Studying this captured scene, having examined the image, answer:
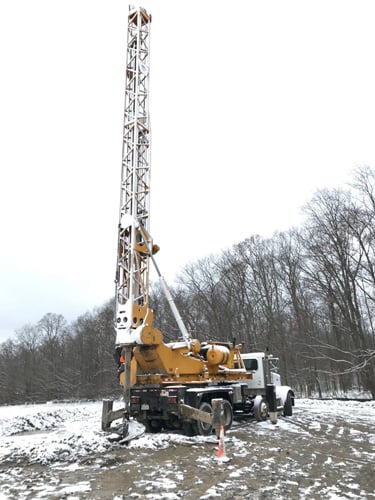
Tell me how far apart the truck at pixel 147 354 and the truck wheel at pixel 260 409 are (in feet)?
0.11

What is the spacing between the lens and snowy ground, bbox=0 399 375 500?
5.62 m

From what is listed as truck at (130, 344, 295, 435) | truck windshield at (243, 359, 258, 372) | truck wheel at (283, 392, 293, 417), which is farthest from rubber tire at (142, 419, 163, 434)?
truck wheel at (283, 392, 293, 417)

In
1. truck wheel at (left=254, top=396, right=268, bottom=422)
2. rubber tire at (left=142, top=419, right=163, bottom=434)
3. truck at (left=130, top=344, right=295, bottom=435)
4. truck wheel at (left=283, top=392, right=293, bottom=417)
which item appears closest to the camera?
truck at (left=130, top=344, right=295, bottom=435)

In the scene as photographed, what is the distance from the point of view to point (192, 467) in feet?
23.3

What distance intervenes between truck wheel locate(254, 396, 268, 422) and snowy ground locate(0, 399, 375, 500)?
2.35 meters

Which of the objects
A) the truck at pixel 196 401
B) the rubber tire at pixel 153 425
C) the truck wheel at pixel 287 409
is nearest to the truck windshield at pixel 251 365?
the truck at pixel 196 401

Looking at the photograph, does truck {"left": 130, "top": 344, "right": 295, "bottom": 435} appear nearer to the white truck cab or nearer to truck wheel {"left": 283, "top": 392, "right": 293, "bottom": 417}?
the white truck cab

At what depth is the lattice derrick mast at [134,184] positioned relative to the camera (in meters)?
11.5

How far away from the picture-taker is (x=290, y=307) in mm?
35531

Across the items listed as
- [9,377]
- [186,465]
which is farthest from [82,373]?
[186,465]

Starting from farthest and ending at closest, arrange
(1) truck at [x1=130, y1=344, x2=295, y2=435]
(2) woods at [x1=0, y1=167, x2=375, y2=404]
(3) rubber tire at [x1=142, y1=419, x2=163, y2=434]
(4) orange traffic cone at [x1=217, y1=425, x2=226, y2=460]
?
1. (2) woods at [x1=0, y1=167, x2=375, y2=404]
2. (3) rubber tire at [x1=142, y1=419, x2=163, y2=434]
3. (1) truck at [x1=130, y1=344, x2=295, y2=435]
4. (4) orange traffic cone at [x1=217, y1=425, x2=226, y2=460]

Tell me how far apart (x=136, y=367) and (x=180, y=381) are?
1.38 m

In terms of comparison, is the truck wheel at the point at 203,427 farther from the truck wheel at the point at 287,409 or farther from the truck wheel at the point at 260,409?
the truck wheel at the point at 287,409

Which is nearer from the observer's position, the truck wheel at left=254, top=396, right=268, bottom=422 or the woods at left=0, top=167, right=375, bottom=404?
the truck wheel at left=254, top=396, right=268, bottom=422
